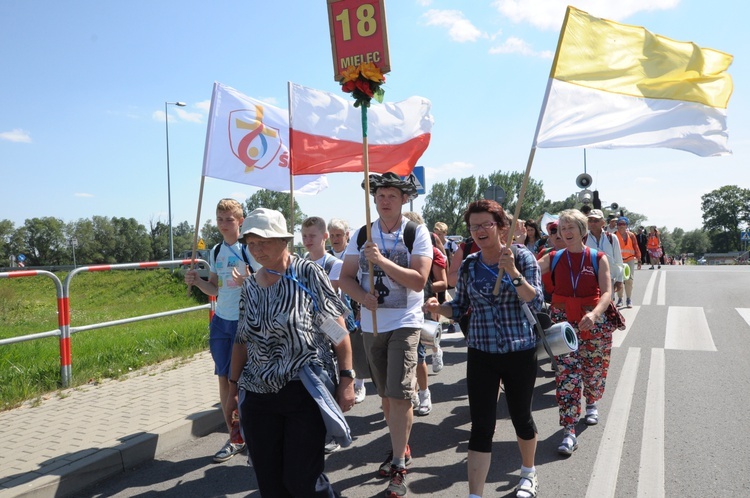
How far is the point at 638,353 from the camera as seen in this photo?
822cm

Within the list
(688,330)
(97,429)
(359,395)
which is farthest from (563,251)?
(688,330)

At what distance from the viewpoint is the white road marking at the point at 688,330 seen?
28.6 feet

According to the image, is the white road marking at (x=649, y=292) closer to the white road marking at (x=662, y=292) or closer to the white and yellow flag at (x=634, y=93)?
the white road marking at (x=662, y=292)

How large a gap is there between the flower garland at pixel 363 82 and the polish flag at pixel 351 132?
81.6 inches

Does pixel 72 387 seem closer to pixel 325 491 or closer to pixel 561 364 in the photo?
pixel 325 491

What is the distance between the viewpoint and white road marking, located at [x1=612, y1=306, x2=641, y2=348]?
30.2 ft

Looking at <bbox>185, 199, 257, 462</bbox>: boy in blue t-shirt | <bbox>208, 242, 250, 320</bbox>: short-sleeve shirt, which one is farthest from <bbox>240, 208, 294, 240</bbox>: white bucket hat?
<bbox>208, 242, 250, 320</bbox>: short-sleeve shirt

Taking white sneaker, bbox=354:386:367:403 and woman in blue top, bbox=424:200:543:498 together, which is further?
white sneaker, bbox=354:386:367:403

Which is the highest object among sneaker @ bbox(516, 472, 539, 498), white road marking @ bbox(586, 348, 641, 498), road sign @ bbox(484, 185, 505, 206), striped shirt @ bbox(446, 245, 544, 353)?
road sign @ bbox(484, 185, 505, 206)

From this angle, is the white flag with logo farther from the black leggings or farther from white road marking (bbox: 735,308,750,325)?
white road marking (bbox: 735,308,750,325)

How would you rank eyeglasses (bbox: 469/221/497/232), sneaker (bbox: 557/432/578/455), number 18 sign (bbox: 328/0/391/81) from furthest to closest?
1. sneaker (bbox: 557/432/578/455)
2. number 18 sign (bbox: 328/0/391/81)
3. eyeglasses (bbox: 469/221/497/232)

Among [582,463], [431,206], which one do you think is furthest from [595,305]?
[431,206]

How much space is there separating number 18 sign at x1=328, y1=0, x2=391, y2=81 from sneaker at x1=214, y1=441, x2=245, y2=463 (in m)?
3.07

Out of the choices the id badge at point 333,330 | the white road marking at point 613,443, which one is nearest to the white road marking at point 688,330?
the white road marking at point 613,443
